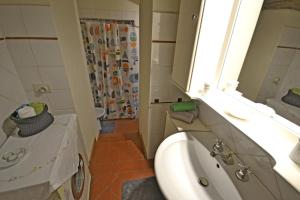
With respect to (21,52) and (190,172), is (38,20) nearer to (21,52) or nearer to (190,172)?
(21,52)

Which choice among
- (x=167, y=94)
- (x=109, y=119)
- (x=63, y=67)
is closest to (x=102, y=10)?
(x=63, y=67)

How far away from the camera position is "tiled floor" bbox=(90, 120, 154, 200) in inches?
57.3

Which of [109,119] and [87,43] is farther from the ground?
[87,43]

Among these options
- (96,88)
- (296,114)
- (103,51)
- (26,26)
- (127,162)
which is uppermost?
(26,26)

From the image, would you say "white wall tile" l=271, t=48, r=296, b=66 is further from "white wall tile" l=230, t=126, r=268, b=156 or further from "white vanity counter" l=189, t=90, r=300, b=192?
"white wall tile" l=230, t=126, r=268, b=156

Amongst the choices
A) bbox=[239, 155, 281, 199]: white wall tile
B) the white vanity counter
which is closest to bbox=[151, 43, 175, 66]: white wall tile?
the white vanity counter

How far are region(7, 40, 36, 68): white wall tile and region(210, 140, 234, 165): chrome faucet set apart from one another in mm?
1406

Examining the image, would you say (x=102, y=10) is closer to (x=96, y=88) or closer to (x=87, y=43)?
(x=87, y=43)

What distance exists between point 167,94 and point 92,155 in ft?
4.15

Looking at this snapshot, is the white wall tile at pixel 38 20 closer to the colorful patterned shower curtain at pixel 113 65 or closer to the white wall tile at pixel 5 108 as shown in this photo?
the white wall tile at pixel 5 108

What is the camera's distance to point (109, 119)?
105 inches

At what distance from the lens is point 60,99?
1.26 meters

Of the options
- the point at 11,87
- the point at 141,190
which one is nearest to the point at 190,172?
the point at 141,190

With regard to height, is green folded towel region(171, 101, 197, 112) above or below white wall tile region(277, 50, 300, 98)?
below
